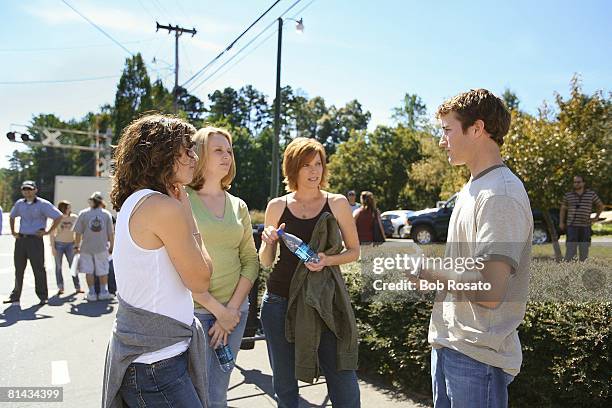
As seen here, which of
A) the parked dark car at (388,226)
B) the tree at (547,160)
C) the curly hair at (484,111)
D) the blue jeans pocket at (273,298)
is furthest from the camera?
the parked dark car at (388,226)

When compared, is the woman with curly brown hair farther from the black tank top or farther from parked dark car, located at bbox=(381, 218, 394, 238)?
parked dark car, located at bbox=(381, 218, 394, 238)

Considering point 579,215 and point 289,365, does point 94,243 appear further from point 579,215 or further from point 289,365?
point 579,215

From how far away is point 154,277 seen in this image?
2031 mm

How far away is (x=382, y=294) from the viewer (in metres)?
4.98

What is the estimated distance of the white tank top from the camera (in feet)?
6.60

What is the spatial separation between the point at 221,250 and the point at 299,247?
454 millimetres

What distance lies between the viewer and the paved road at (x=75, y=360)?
4.75 meters

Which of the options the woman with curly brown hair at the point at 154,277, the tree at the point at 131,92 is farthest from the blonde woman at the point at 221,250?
the tree at the point at 131,92

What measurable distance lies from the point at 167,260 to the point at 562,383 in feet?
9.33

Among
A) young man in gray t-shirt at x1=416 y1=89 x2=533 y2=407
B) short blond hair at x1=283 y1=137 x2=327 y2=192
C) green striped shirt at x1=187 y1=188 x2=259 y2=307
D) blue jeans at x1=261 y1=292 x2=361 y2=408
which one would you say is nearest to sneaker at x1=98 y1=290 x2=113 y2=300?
blue jeans at x1=261 y1=292 x2=361 y2=408

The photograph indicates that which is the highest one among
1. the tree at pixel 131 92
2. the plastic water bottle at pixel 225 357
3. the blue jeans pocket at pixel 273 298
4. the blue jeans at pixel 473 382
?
the tree at pixel 131 92

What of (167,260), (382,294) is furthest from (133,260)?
(382,294)

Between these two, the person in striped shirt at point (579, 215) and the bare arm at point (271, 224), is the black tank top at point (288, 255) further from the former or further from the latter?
the person in striped shirt at point (579, 215)

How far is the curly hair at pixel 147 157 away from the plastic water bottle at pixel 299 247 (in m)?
1.14
